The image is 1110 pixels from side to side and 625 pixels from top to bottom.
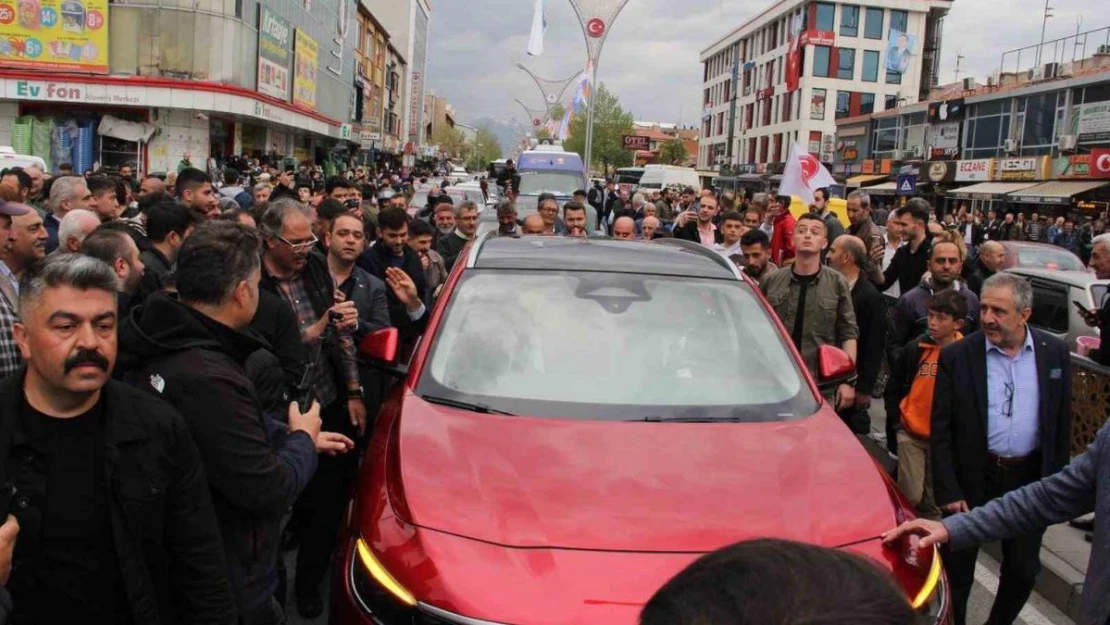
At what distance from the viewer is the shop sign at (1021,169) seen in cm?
3556

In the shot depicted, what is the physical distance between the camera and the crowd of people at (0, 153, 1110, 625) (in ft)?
7.26

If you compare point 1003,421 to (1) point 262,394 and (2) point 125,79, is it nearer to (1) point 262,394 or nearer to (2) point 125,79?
(1) point 262,394

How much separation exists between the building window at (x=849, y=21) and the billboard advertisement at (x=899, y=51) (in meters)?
4.40

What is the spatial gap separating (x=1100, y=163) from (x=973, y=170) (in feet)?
33.2

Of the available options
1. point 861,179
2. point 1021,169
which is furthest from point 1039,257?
point 861,179

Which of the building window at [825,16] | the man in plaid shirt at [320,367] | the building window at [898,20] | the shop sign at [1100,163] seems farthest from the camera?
the building window at [898,20]

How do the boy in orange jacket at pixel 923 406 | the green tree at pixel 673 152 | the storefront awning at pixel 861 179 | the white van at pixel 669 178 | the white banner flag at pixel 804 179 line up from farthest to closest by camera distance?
the green tree at pixel 673 152
the storefront awning at pixel 861 179
the white van at pixel 669 178
the white banner flag at pixel 804 179
the boy in orange jacket at pixel 923 406

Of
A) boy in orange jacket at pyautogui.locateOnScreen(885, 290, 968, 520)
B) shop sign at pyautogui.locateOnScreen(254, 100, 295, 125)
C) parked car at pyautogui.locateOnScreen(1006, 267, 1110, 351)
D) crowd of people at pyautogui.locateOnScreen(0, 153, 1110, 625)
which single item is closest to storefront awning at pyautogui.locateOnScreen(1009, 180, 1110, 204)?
parked car at pyautogui.locateOnScreen(1006, 267, 1110, 351)

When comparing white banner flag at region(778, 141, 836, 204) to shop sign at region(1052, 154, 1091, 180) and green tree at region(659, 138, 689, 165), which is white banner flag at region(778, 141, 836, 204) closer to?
shop sign at region(1052, 154, 1091, 180)

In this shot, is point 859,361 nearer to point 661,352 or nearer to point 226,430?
point 661,352

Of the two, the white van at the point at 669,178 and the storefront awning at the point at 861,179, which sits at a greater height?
the storefront awning at the point at 861,179

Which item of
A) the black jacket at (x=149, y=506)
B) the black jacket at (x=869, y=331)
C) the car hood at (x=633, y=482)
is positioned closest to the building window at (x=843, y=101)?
the black jacket at (x=869, y=331)

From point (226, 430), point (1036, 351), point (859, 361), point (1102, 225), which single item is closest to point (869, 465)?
point (1036, 351)

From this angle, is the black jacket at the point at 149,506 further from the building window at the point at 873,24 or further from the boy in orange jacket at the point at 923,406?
the building window at the point at 873,24
